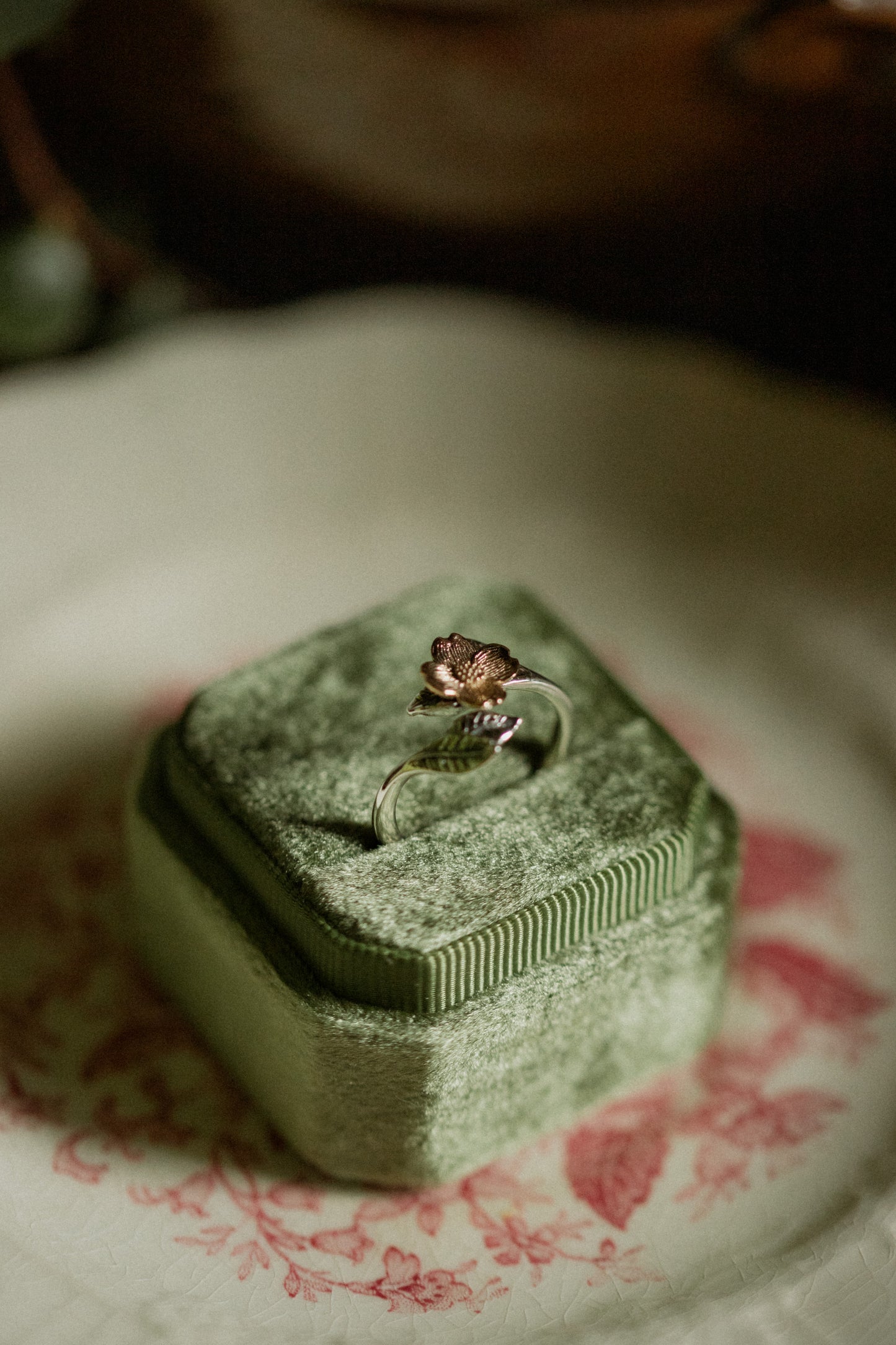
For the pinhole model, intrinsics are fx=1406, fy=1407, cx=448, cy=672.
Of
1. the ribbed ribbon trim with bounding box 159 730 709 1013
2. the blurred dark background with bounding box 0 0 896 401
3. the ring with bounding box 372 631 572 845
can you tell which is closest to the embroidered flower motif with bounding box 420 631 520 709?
the ring with bounding box 372 631 572 845

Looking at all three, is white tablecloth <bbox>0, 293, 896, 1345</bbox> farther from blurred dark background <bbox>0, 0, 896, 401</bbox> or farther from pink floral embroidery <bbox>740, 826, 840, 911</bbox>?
blurred dark background <bbox>0, 0, 896, 401</bbox>

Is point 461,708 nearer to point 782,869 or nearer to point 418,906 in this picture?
point 418,906

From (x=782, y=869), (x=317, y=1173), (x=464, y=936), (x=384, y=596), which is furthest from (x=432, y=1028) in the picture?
(x=384, y=596)

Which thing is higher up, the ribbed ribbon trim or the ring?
the ring

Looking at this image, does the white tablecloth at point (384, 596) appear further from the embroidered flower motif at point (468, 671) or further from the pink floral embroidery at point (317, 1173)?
the embroidered flower motif at point (468, 671)

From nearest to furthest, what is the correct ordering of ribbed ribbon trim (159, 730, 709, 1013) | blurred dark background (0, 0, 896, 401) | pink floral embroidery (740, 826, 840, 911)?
ribbed ribbon trim (159, 730, 709, 1013) < pink floral embroidery (740, 826, 840, 911) < blurred dark background (0, 0, 896, 401)
